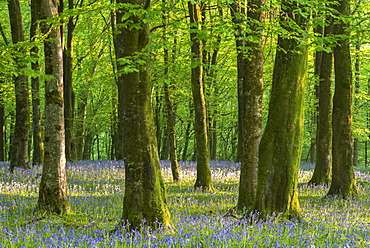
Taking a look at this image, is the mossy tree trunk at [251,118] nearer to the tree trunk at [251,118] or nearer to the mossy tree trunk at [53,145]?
the tree trunk at [251,118]

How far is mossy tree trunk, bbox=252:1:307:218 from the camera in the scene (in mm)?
7742

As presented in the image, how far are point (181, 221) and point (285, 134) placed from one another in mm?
2858

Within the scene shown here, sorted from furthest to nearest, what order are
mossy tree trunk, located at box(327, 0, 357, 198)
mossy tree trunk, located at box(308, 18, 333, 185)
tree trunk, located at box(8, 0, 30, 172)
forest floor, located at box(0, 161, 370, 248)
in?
tree trunk, located at box(8, 0, 30, 172), mossy tree trunk, located at box(308, 18, 333, 185), mossy tree trunk, located at box(327, 0, 357, 198), forest floor, located at box(0, 161, 370, 248)

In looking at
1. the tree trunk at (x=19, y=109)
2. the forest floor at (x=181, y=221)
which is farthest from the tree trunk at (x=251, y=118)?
the tree trunk at (x=19, y=109)

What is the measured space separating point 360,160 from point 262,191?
52.2 metres

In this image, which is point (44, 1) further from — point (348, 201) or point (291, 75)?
point (348, 201)

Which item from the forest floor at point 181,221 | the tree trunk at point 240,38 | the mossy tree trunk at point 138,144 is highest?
the tree trunk at point 240,38

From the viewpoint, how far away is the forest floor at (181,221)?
574 centimetres

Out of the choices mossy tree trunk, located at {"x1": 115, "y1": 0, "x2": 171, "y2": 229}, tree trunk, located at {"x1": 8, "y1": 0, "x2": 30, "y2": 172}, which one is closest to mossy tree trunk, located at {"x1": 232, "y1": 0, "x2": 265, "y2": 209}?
mossy tree trunk, located at {"x1": 115, "y1": 0, "x2": 171, "y2": 229}

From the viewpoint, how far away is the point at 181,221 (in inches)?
303

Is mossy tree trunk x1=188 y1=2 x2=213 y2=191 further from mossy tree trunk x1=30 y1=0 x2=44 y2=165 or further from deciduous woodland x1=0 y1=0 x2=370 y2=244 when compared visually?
mossy tree trunk x1=30 y1=0 x2=44 y2=165

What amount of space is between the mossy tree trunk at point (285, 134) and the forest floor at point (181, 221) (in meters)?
0.51

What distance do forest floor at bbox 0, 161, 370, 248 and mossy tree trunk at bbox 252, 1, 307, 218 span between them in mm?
506

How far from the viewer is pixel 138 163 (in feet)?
21.6
